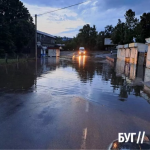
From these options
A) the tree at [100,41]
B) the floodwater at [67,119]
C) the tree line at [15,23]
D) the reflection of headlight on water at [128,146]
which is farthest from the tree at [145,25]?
the tree at [100,41]

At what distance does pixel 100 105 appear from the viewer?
7215mm

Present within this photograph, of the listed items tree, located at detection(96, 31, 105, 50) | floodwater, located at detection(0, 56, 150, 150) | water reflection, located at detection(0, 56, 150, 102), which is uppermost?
tree, located at detection(96, 31, 105, 50)

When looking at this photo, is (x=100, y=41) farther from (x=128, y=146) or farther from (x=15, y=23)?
(x=128, y=146)

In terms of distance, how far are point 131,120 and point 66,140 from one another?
2450 millimetres

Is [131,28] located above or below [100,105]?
above

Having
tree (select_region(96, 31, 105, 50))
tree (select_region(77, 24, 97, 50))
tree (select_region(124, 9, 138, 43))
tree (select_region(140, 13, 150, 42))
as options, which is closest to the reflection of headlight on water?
tree (select_region(140, 13, 150, 42))

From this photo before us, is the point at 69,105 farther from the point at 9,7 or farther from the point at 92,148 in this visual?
the point at 9,7

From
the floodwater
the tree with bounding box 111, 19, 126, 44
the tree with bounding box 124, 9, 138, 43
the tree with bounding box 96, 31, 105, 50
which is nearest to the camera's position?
the floodwater

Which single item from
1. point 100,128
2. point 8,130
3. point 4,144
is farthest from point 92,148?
point 8,130

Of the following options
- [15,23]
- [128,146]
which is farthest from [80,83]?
[15,23]

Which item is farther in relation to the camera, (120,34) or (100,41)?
(100,41)

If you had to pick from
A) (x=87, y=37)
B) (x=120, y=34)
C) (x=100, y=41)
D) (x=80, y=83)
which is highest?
(x=87, y=37)

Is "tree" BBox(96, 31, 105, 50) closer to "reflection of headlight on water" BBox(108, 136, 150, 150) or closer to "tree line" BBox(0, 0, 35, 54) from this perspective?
"tree line" BBox(0, 0, 35, 54)

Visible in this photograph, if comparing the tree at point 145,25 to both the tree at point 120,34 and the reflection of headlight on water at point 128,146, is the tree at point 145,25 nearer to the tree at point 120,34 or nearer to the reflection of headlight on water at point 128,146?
the tree at point 120,34
